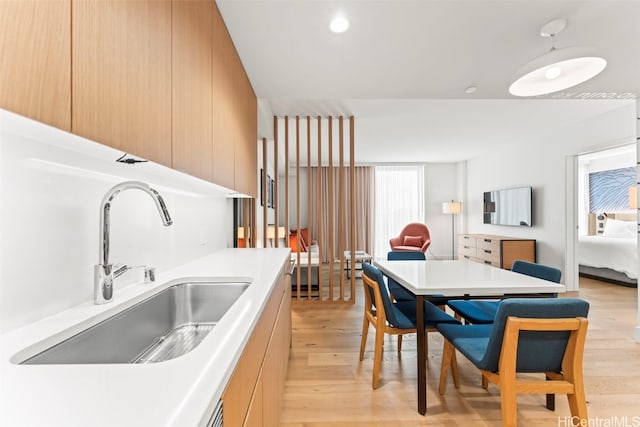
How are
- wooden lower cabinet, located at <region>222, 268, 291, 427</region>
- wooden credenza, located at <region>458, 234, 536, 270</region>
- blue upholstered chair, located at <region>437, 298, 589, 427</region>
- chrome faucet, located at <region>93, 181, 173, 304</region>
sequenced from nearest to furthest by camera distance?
wooden lower cabinet, located at <region>222, 268, 291, 427</region> → chrome faucet, located at <region>93, 181, 173, 304</region> → blue upholstered chair, located at <region>437, 298, 589, 427</region> → wooden credenza, located at <region>458, 234, 536, 270</region>

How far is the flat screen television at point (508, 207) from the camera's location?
525cm

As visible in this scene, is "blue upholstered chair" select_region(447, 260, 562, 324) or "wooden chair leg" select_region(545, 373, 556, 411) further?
"blue upholstered chair" select_region(447, 260, 562, 324)

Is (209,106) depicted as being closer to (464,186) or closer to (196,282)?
(196,282)

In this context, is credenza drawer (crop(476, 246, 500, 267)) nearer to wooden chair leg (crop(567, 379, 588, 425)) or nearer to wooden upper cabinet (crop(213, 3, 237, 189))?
wooden chair leg (crop(567, 379, 588, 425))

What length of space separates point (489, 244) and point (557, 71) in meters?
4.58

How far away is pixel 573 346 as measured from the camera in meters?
1.38

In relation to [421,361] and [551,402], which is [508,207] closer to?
[551,402]

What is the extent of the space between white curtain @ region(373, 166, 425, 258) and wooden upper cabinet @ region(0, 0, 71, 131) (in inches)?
292

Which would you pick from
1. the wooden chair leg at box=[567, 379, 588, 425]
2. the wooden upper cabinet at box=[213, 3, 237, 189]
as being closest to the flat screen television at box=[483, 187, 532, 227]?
the wooden chair leg at box=[567, 379, 588, 425]

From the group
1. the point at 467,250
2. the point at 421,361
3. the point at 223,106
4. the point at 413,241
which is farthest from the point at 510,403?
the point at 413,241

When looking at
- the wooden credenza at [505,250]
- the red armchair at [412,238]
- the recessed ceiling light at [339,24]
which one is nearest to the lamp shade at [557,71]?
the recessed ceiling light at [339,24]

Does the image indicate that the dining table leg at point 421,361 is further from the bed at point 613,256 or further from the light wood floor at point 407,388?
the bed at point 613,256

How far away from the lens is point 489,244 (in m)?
5.53

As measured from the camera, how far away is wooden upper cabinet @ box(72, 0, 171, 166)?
2.13 feet
